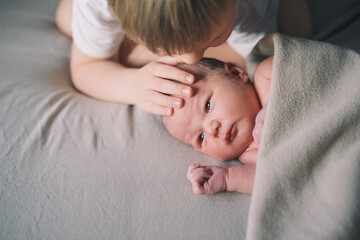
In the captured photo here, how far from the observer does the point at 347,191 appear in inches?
20.7

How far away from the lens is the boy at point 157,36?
1.77ft

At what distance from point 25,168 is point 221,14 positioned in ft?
1.90

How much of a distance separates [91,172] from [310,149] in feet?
1.64

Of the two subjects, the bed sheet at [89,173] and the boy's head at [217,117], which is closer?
the bed sheet at [89,173]

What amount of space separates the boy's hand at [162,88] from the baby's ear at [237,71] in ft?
0.46

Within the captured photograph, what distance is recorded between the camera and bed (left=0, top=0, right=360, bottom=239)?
639 millimetres

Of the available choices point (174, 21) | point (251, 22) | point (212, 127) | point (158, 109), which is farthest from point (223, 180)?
point (251, 22)

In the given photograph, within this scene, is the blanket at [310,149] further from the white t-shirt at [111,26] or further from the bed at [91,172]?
the white t-shirt at [111,26]

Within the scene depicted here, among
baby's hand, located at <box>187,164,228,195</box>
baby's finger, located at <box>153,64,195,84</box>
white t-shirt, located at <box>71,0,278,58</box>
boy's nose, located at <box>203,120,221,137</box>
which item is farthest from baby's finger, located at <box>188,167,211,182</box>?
white t-shirt, located at <box>71,0,278,58</box>

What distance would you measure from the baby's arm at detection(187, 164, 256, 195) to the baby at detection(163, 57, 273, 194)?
0.03 m

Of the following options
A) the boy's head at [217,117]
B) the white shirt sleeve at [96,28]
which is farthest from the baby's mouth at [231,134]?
the white shirt sleeve at [96,28]

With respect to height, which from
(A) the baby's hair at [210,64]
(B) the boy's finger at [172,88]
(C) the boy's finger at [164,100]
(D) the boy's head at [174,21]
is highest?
(D) the boy's head at [174,21]

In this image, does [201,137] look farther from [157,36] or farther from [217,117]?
[157,36]

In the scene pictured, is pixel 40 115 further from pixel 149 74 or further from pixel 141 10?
pixel 141 10
